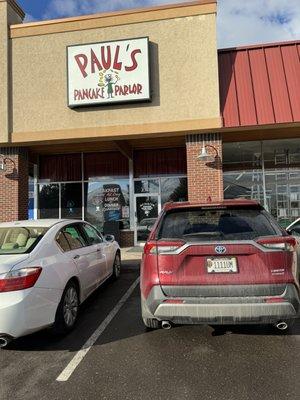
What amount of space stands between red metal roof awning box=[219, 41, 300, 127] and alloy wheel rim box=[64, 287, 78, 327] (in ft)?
25.7

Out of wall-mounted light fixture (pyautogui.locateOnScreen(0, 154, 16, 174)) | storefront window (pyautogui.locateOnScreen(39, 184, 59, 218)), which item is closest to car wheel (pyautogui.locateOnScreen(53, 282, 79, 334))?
wall-mounted light fixture (pyautogui.locateOnScreen(0, 154, 16, 174))

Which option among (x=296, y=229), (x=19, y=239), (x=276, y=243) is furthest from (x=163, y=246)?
(x=296, y=229)

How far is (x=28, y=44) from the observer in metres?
13.4

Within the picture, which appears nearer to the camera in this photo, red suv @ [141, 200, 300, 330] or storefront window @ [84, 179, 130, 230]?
red suv @ [141, 200, 300, 330]

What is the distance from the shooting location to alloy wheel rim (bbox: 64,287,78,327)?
5601 millimetres

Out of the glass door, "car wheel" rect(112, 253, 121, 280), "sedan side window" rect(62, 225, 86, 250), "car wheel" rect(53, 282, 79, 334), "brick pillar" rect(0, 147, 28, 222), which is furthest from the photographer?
the glass door

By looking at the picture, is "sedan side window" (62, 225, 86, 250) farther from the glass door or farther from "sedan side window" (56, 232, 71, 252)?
the glass door

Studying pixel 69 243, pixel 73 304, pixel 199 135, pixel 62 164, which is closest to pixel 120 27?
pixel 199 135

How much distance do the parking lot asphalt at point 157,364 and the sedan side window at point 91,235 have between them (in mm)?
1665

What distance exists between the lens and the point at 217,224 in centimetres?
501

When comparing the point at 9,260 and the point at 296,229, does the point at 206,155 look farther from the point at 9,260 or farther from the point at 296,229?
the point at 9,260

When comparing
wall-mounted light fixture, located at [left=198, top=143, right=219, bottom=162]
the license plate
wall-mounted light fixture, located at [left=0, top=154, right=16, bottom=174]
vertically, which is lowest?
the license plate

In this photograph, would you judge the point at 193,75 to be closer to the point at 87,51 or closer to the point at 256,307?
the point at 87,51

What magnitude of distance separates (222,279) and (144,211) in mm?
12147
